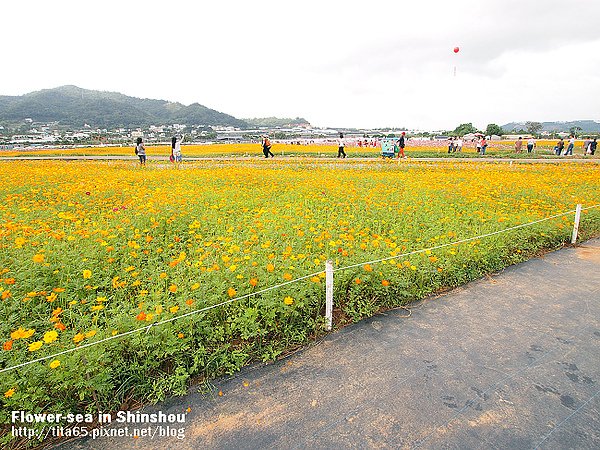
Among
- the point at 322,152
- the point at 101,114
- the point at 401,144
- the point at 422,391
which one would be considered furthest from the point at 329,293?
the point at 101,114

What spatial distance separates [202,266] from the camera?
4277 millimetres

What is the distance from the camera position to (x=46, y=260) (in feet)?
14.0

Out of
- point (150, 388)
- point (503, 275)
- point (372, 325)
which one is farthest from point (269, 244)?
point (503, 275)

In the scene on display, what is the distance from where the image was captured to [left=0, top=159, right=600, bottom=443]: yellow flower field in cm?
278

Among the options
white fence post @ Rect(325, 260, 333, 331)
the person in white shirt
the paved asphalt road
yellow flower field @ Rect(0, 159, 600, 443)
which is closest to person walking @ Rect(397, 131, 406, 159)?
the person in white shirt

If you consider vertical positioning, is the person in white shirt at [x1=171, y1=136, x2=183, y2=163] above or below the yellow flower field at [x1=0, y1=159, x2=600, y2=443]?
above

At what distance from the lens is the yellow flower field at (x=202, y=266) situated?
2781mm

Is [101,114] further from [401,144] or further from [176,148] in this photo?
[401,144]

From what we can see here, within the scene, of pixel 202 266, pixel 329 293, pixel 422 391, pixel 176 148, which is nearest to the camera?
pixel 422 391

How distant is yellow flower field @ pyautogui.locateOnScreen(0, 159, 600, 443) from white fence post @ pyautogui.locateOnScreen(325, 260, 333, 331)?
0.38 ft

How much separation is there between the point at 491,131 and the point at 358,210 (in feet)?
212

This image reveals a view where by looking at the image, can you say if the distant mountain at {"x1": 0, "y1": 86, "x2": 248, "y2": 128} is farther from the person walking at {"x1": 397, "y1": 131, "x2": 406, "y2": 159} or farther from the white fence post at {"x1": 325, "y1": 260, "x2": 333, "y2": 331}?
the white fence post at {"x1": 325, "y1": 260, "x2": 333, "y2": 331}

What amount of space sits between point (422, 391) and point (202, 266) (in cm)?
267

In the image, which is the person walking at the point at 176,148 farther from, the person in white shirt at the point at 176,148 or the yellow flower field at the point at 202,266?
the yellow flower field at the point at 202,266
